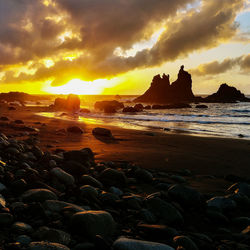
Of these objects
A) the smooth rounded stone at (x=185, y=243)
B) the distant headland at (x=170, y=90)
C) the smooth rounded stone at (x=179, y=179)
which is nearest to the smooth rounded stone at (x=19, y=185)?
the smooth rounded stone at (x=185, y=243)

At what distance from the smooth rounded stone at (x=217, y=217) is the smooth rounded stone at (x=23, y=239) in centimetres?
219

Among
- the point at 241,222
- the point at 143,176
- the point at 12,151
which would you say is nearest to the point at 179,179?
the point at 143,176

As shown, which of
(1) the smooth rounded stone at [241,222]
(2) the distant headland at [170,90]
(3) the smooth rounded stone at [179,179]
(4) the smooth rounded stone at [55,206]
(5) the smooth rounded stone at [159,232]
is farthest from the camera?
(2) the distant headland at [170,90]

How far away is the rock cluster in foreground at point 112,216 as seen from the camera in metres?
2.03

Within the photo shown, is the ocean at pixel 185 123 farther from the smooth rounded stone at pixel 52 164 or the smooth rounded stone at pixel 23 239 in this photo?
the smooth rounded stone at pixel 23 239

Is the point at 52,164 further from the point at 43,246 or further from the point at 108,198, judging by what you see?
the point at 43,246

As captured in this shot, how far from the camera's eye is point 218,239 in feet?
8.18

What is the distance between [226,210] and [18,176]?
9.84 ft

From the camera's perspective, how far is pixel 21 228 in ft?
6.83

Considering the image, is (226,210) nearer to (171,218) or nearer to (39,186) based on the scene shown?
(171,218)

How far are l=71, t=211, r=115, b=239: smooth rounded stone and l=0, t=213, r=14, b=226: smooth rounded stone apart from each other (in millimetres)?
578

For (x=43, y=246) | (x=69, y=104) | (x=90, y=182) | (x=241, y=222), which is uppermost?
(x=69, y=104)

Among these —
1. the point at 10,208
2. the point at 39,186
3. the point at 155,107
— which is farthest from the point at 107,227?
the point at 155,107

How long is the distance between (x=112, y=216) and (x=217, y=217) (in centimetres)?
135
